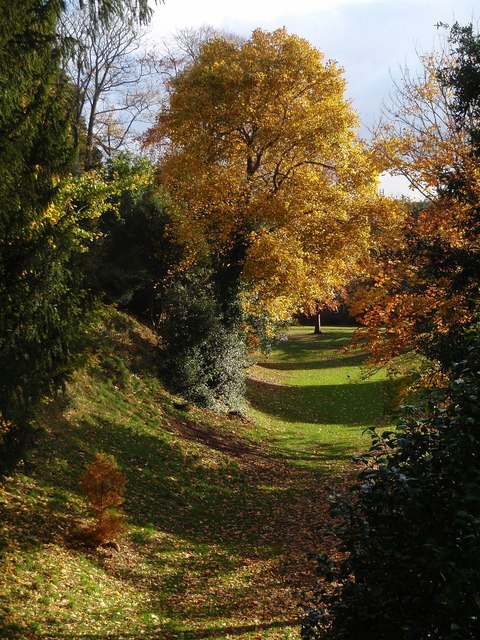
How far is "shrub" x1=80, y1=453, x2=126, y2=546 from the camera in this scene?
9.88m

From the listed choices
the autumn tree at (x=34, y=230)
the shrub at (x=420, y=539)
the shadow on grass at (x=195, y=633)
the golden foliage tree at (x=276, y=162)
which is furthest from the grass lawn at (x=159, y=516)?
the golden foliage tree at (x=276, y=162)

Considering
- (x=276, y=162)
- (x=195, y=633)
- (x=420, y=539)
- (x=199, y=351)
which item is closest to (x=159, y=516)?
(x=195, y=633)

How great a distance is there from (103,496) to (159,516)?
261 cm

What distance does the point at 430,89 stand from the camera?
1617cm

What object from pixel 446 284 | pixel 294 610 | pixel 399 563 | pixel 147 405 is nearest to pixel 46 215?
pixel 399 563

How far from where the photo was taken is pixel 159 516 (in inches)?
486

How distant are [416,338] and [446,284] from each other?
4.73 feet

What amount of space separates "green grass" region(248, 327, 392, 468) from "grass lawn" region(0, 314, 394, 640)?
0.63 ft

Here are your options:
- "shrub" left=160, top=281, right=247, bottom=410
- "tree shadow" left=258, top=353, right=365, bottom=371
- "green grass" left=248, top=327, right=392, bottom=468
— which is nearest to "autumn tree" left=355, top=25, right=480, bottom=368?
"green grass" left=248, top=327, right=392, bottom=468

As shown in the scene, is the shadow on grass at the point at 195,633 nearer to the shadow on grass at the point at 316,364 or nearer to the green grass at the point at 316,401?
the green grass at the point at 316,401

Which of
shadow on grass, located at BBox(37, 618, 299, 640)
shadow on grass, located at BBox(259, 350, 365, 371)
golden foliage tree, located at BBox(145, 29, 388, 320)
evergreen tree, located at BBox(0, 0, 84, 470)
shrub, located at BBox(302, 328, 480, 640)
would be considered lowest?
shadow on grass, located at BBox(37, 618, 299, 640)

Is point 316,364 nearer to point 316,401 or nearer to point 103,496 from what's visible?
point 316,401

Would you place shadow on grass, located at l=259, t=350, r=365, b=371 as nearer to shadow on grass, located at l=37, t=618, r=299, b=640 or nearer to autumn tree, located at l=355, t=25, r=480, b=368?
autumn tree, located at l=355, t=25, r=480, b=368

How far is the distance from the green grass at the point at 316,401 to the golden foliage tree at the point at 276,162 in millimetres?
4042
